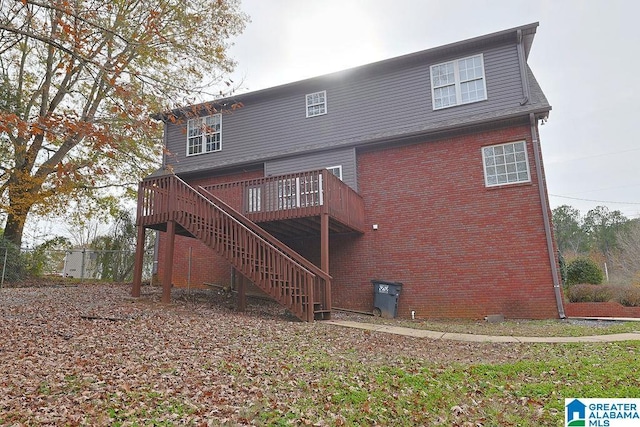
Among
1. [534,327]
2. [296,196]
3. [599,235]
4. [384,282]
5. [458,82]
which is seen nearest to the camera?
[534,327]

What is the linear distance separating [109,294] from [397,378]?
32.4 feet

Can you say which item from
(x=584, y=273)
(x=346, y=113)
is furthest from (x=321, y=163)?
(x=584, y=273)

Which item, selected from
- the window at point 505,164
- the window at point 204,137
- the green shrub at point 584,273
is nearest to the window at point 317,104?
the window at point 204,137

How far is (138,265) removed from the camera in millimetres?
11867

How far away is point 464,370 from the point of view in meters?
5.59

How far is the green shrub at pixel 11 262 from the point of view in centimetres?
1523

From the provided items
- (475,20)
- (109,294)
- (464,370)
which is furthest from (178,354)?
(475,20)

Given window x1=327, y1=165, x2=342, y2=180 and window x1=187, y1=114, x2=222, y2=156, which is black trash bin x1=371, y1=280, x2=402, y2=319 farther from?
window x1=187, y1=114, x2=222, y2=156

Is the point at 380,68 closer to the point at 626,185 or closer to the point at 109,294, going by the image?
the point at 109,294

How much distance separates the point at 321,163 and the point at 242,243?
4.83 m

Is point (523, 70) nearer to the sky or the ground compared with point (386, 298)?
nearer to the sky

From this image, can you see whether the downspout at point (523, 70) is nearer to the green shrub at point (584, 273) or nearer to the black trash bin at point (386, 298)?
the black trash bin at point (386, 298)

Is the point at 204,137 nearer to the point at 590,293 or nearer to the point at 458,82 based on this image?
the point at 458,82

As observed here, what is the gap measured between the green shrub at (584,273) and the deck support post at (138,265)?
51.0 ft
